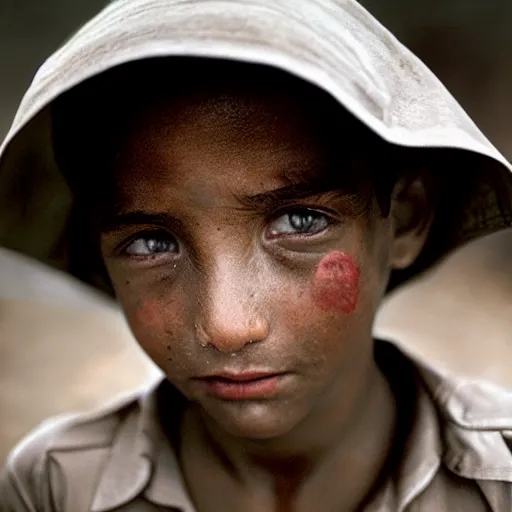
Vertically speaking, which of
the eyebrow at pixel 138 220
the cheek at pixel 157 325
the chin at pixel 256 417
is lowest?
the chin at pixel 256 417

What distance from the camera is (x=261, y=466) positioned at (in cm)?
84

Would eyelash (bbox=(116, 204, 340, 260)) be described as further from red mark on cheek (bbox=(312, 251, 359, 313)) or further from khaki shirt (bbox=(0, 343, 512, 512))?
khaki shirt (bbox=(0, 343, 512, 512))

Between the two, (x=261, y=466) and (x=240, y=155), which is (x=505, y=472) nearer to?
(x=261, y=466)

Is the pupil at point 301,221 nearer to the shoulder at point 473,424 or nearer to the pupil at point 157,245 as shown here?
the pupil at point 157,245

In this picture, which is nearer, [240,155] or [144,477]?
[240,155]

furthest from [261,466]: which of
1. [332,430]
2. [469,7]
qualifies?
[469,7]

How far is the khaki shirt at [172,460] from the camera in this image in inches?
31.5

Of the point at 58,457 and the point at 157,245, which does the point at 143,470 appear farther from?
Result: the point at 157,245

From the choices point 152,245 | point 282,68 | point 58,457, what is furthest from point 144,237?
point 58,457

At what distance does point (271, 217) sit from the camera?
65cm

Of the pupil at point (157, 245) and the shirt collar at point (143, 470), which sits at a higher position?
the pupil at point (157, 245)

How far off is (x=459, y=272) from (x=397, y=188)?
5.26 feet

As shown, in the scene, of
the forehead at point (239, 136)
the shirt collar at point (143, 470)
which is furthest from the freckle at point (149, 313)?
the shirt collar at point (143, 470)

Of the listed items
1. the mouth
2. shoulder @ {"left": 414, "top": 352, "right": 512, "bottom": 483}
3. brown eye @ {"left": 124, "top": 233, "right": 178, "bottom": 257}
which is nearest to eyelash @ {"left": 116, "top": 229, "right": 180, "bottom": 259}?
brown eye @ {"left": 124, "top": 233, "right": 178, "bottom": 257}
